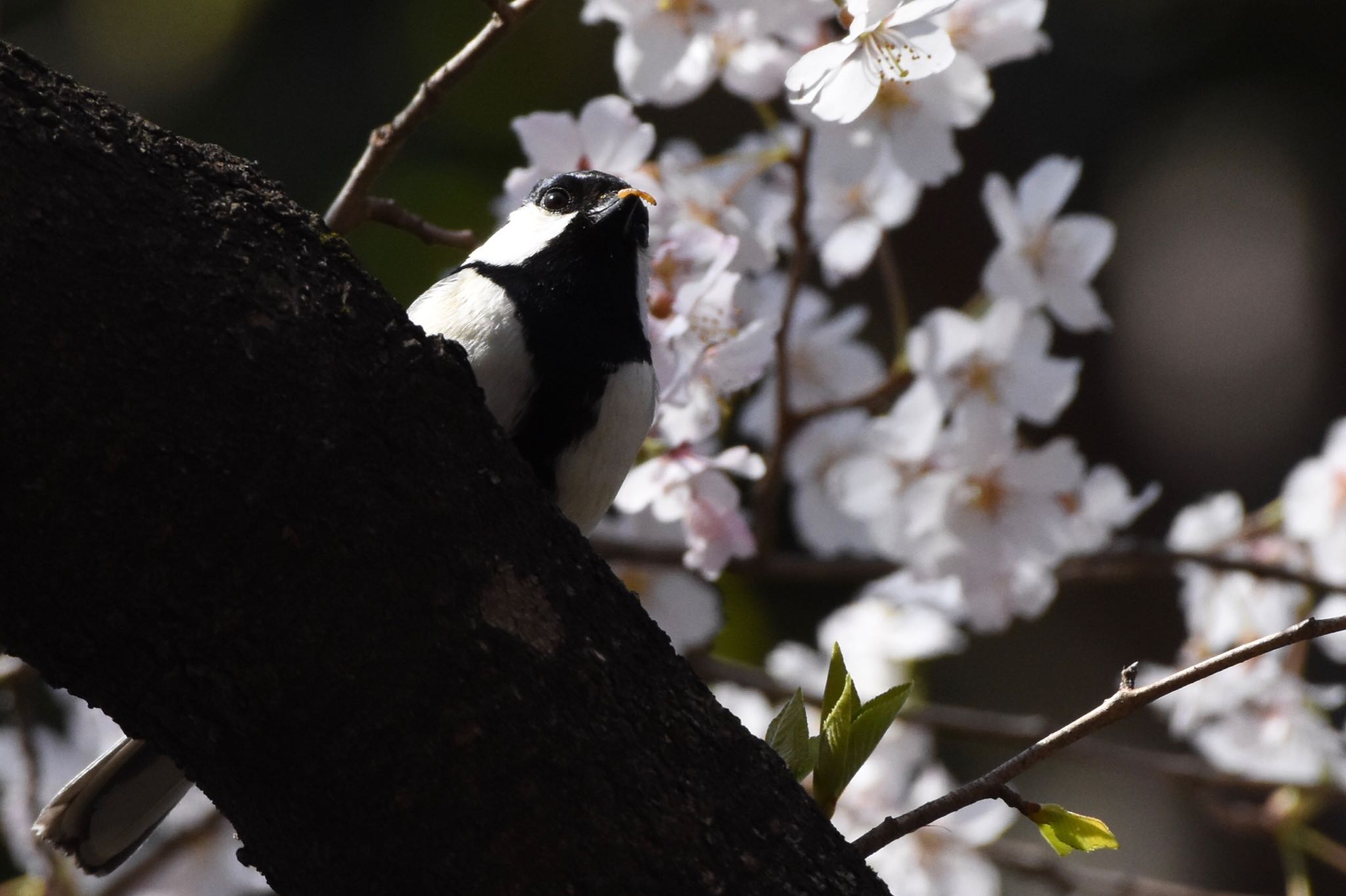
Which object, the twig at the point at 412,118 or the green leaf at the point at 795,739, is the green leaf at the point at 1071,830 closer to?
the green leaf at the point at 795,739

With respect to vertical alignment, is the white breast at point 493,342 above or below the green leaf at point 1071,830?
above

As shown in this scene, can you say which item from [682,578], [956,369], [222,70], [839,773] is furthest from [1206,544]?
[222,70]

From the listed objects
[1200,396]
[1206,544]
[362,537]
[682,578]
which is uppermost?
[1200,396]

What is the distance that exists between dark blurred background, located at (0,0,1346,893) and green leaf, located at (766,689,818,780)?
3.00m

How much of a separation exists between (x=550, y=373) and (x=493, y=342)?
78 mm

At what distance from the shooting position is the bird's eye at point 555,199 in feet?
6.66

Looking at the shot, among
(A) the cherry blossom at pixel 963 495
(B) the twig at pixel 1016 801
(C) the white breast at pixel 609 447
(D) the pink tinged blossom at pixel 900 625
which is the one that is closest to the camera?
(B) the twig at pixel 1016 801

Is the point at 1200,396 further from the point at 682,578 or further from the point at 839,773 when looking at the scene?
the point at 839,773

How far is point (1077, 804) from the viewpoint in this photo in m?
4.46

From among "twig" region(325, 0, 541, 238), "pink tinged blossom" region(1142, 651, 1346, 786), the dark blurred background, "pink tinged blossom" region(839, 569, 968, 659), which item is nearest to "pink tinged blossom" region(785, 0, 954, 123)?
"twig" region(325, 0, 541, 238)

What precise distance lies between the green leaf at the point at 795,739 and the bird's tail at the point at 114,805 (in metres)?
0.75

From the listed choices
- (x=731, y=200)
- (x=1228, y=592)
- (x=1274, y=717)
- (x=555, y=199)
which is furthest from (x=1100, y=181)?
(x=555, y=199)

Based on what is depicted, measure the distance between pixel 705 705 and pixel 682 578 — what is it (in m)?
1.34

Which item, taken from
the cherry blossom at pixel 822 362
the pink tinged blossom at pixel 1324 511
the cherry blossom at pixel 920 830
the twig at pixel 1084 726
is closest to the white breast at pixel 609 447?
the twig at pixel 1084 726
